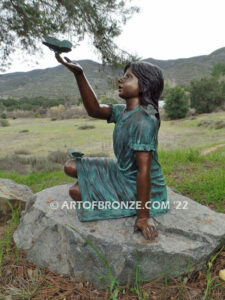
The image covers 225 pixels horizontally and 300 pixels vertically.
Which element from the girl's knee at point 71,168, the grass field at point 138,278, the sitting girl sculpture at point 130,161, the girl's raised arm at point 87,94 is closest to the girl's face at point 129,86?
the sitting girl sculpture at point 130,161

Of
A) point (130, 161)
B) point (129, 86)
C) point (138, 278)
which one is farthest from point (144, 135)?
point (138, 278)

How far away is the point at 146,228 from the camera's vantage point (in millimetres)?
1534

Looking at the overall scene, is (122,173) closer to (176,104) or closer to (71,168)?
(71,168)

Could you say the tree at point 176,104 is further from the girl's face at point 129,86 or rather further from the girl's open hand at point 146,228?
the girl's open hand at point 146,228

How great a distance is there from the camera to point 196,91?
1831 cm

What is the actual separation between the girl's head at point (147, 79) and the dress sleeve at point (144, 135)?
0.54 feet

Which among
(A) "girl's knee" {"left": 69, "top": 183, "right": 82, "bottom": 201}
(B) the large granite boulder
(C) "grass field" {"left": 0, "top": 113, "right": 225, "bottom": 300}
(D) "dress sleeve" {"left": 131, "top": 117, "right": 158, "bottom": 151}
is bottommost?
(C) "grass field" {"left": 0, "top": 113, "right": 225, "bottom": 300}

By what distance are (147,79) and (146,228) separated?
1018 millimetres

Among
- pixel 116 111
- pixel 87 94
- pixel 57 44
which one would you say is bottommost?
pixel 116 111

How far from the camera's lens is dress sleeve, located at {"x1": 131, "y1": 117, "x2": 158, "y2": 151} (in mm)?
1532

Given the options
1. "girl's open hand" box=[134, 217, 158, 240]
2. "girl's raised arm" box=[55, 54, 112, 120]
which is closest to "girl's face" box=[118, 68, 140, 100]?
"girl's raised arm" box=[55, 54, 112, 120]

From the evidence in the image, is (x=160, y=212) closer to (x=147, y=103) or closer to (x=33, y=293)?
(x=147, y=103)

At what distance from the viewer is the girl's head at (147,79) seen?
5.23ft

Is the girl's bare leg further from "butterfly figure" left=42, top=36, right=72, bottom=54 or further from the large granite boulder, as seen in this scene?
"butterfly figure" left=42, top=36, right=72, bottom=54
